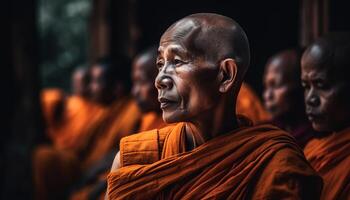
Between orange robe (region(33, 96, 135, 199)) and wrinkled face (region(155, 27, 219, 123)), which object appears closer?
wrinkled face (region(155, 27, 219, 123))

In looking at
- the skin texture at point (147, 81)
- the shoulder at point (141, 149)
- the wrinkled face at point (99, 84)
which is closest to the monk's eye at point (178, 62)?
the shoulder at point (141, 149)

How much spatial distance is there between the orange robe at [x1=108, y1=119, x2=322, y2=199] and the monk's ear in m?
0.17

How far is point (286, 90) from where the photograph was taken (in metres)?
4.77

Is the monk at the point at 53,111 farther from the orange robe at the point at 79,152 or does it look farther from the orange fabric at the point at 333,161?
the orange fabric at the point at 333,161

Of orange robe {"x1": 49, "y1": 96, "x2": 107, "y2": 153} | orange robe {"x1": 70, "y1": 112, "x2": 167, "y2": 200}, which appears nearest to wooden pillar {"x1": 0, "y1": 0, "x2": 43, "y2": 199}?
orange robe {"x1": 49, "y1": 96, "x2": 107, "y2": 153}

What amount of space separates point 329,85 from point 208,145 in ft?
3.00

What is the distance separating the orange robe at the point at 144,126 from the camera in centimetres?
549

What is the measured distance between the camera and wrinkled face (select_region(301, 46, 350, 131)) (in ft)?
12.2

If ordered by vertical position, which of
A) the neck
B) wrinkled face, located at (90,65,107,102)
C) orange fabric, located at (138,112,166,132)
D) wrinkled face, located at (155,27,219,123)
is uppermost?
wrinkled face, located at (155,27,219,123)

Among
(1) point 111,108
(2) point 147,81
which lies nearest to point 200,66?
(2) point 147,81

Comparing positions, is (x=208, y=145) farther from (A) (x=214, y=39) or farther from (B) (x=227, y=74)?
(A) (x=214, y=39)

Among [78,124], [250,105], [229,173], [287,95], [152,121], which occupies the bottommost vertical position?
[78,124]

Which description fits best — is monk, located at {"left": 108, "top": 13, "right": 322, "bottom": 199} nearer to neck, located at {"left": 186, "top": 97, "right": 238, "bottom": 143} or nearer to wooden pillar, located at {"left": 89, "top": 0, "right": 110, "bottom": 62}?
neck, located at {"left": 186, "top": 97, "right": 238, "bottom": 143}

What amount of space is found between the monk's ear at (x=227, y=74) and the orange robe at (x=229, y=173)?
6.8 inches
